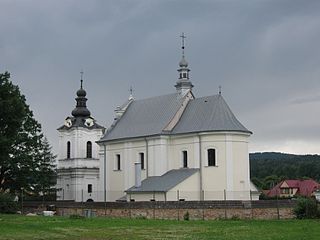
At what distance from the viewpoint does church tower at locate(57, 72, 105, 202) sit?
67.6 meters

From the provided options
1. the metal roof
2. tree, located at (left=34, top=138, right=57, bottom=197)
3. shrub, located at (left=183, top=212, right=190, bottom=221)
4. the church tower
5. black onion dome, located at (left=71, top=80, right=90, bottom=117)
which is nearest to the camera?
shrub, located at (left=183, top=212, right=190, bottom=221)

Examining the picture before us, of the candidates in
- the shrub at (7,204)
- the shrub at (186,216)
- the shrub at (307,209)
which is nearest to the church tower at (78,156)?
the shrub at (7,204)

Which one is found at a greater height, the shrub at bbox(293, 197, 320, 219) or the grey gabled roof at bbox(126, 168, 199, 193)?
the grey gabled roof at bbox(126, 168, 199, 193)

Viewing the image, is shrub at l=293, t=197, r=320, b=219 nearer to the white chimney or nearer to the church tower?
the white chimney

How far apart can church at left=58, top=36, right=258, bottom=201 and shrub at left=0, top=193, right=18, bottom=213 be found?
10501mm

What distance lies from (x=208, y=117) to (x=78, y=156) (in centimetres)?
2101

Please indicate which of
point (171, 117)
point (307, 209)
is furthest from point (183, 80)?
point (307, 209)

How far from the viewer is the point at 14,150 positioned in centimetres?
5222

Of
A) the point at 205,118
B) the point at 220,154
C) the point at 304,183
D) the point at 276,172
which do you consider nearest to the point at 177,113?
the point at 205,118

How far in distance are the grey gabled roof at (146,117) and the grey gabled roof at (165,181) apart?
423cm

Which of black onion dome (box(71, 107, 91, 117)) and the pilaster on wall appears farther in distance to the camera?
black onion dome (box(71, 107, 91, 117))

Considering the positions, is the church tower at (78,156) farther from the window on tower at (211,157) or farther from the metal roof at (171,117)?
the window on tower at (211,157)

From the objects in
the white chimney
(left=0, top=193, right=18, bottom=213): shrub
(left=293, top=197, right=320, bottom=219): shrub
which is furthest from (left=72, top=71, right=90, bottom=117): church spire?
(left=293, top=197, right=320, bottom=219): shrub

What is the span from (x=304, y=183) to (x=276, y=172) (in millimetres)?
38876
